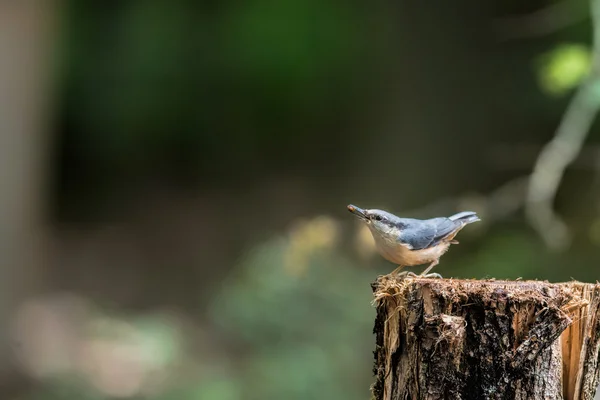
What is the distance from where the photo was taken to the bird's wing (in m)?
2.37

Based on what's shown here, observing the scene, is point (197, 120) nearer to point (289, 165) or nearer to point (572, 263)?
point (289, 165)

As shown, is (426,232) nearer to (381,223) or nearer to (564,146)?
(381,223)

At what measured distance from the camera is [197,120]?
6855mm

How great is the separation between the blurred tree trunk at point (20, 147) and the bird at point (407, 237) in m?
4.01

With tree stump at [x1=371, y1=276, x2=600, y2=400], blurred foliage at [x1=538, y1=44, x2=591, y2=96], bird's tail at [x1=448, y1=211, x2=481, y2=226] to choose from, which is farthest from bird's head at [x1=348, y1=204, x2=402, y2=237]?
blurred foliage at [x1=538, y1=44, x2=591, y2=96]

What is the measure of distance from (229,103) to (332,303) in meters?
2.70

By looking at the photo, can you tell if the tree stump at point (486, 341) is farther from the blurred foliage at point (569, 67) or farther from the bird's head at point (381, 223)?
the blurred foliage at point (569, 67)

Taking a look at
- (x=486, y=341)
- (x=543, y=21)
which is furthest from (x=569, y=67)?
(x=486, y=341)

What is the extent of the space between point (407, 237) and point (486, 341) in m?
0.60

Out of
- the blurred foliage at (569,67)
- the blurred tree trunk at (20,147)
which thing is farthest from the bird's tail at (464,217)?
the blurred tree trunk at (20,147)

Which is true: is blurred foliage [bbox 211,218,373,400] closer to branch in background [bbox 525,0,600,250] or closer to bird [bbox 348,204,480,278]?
branch in background [bbox 525,0,600,250]

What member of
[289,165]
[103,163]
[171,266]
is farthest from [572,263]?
[103,163]

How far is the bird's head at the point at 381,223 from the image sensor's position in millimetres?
2392

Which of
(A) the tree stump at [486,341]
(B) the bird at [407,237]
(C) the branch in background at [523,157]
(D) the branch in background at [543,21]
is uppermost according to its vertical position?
(D) the branch in background at [543,21]
